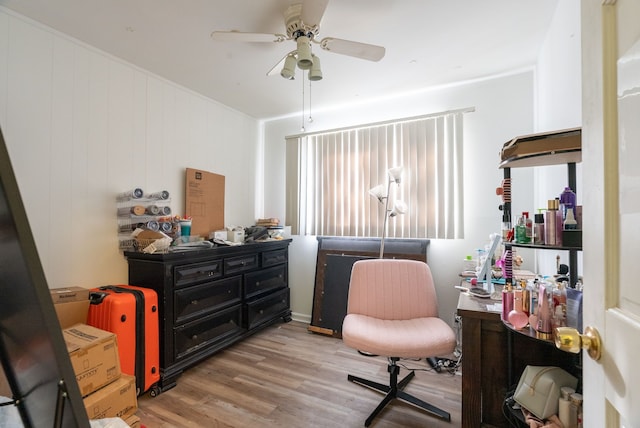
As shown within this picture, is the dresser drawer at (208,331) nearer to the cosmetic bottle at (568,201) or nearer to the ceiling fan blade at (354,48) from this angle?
the ceiling fan blade at (354,48)

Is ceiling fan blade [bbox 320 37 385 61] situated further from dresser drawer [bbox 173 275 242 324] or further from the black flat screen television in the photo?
dresser drawer [bbox 173 275 242 324]

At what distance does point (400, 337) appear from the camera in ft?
5.85

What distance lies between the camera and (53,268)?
2.03 meters

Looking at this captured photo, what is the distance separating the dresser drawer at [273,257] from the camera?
128 inches

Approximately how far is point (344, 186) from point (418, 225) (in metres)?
0.93

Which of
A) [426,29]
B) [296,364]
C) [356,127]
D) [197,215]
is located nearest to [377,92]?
[356,127]

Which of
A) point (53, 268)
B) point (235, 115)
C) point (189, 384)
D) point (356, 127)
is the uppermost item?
point (235, 115)

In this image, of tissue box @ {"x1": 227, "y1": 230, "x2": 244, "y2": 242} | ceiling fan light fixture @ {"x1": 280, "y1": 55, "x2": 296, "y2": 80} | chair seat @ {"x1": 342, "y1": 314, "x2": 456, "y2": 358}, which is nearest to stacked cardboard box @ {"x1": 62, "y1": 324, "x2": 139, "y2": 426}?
chair seat @ {"x1": 342, "y1": 314, "x2": 456, "y2": 358}

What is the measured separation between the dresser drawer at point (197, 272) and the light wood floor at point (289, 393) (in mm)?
752

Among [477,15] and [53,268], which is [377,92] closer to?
[477,15]

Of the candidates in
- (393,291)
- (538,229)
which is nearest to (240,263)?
Answer: (393,291)

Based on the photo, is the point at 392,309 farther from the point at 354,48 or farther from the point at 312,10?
the point at 312,10

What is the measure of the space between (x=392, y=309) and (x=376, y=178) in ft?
4.96

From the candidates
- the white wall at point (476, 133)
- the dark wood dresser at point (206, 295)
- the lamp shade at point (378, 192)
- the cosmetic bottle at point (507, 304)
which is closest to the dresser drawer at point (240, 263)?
the dark wood dresser at point (206, 295)
